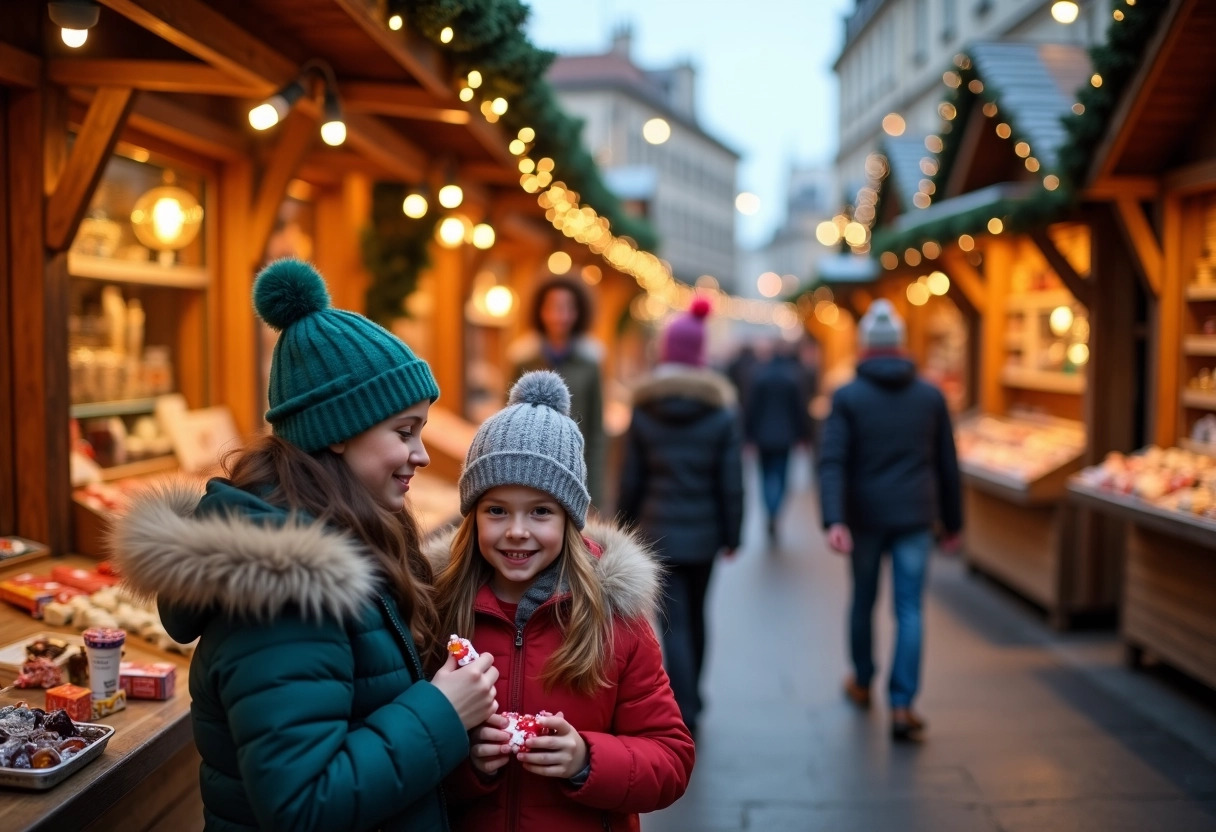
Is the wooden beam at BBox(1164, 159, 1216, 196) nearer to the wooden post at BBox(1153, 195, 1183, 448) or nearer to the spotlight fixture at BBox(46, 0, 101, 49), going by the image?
the wooden post at BBox(1153, 195, 1183, 448)

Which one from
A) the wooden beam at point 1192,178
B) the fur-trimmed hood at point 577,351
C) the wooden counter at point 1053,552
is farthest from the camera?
the wooden counter at point 1053,552

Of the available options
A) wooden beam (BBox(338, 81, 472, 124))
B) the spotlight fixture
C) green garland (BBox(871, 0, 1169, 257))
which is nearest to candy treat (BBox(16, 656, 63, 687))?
the spotlight fixture

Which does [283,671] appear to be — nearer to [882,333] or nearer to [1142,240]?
[882,333]

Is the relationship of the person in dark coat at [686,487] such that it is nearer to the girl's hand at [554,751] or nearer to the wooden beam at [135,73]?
the wooden beam at [135,73]

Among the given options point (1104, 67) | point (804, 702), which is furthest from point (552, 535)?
point (1104, 67)

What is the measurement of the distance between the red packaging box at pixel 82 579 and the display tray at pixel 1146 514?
4.79 m

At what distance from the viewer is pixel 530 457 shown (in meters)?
2.32

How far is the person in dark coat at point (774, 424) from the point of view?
12.1m

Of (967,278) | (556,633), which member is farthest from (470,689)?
(967,278)

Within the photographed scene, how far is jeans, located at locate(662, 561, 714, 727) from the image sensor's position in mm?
5152

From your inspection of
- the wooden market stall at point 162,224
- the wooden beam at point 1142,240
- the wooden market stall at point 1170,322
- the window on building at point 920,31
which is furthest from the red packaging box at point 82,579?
the window on building at point 920,31

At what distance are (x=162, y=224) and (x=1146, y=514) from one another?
5.42 m

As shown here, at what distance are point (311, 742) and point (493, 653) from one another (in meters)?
0.61

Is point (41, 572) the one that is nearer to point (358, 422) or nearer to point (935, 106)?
point (358, 422)
